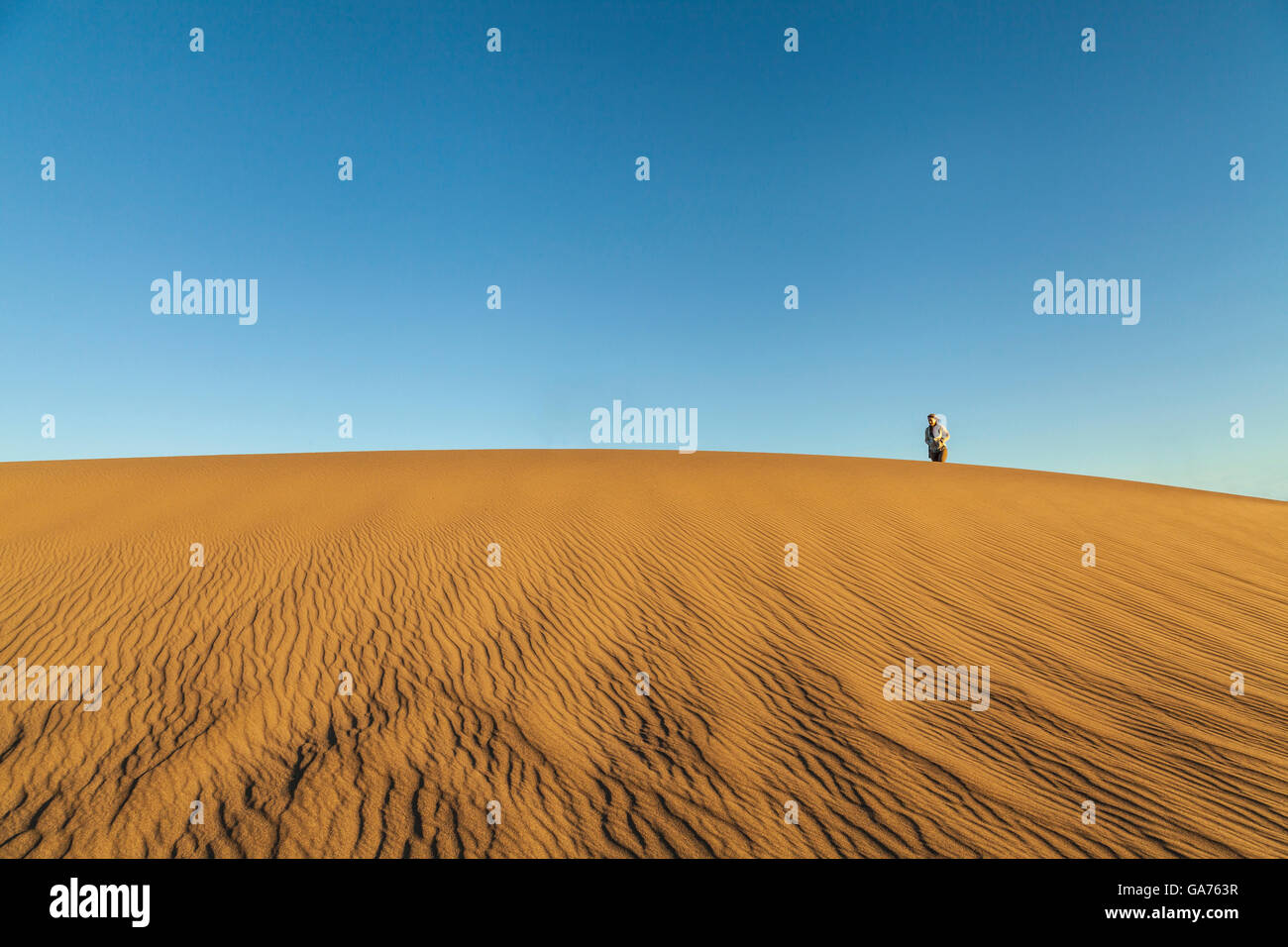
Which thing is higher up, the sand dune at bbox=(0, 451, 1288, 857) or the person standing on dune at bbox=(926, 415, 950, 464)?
the person standing on dune at bbox=(926, 415, 950, 464)

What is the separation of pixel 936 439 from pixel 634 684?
21.4 metres

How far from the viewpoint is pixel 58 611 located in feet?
28.7

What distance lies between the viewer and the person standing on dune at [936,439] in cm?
2443

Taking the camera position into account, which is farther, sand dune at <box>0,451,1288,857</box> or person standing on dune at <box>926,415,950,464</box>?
person standing on dune at <box>926,415,950,464</box>

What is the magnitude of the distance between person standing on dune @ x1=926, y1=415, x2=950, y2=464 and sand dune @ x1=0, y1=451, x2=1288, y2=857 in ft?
31.5

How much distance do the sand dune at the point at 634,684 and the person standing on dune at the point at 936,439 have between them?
31.5 feet

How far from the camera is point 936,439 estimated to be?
24.9m

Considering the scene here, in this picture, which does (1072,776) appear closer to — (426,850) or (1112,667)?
(1112,667)

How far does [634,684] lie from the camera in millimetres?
7027

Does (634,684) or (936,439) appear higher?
(936,439)

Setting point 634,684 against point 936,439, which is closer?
point 634,684

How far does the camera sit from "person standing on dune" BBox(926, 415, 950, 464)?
2443 centimetres
